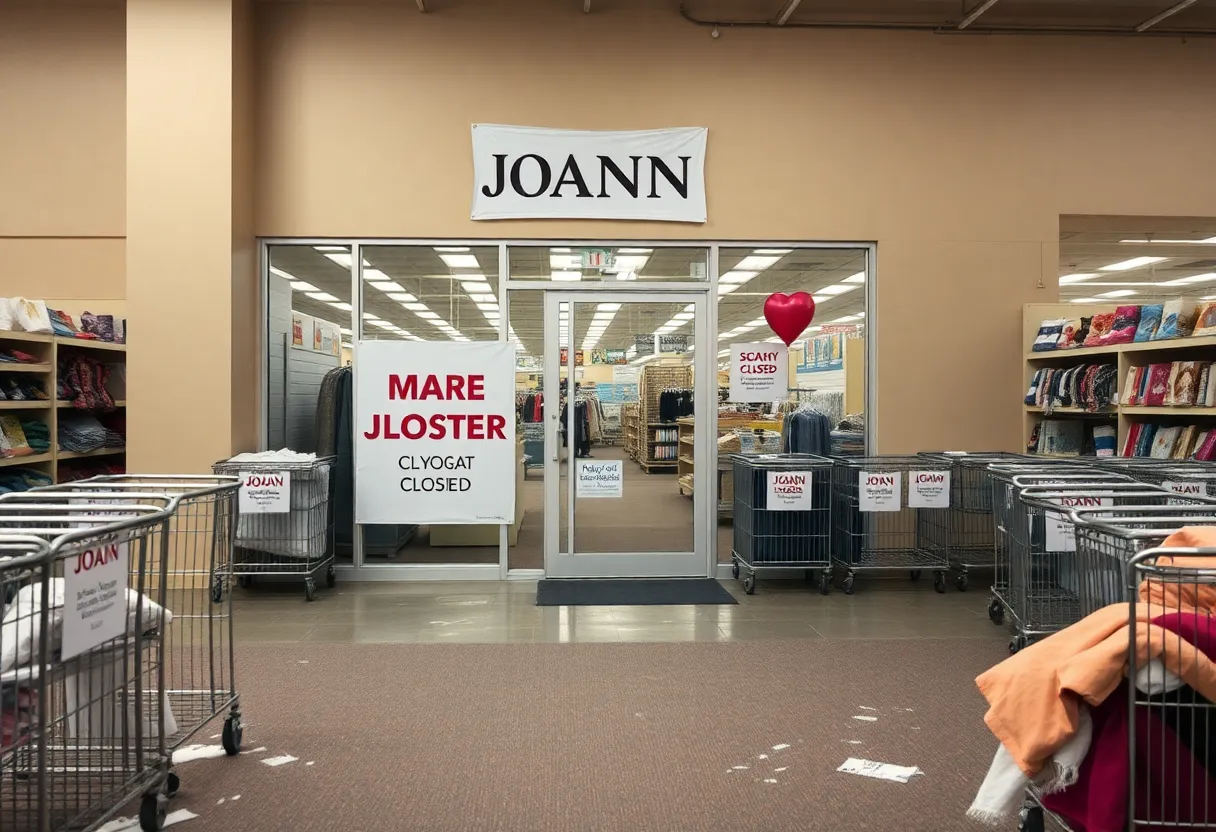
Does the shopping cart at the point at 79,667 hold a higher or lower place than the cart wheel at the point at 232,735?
higher

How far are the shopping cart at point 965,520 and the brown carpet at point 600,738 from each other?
1.61 m

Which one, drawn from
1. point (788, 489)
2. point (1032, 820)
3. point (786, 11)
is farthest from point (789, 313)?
point (1032, 820)

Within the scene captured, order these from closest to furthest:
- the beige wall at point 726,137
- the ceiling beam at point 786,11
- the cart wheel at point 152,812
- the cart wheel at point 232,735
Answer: the cart wheel at point 152,812
the cart wheel at point 232,735
the ceiling beam at point 786,11
the beige wall at point 726,137

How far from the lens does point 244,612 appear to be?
220 inches

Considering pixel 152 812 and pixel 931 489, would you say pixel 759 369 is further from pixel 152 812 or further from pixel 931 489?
pixel 152 812

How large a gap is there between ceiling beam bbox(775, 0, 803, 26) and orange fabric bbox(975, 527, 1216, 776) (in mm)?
5243

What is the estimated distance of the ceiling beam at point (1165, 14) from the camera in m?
6.10

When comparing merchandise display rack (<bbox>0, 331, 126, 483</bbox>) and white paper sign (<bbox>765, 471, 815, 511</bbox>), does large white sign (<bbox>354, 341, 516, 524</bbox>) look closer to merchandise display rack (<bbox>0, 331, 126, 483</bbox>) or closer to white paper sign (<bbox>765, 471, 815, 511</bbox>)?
white paper sign (<bbox>765, 471, 815, 511</bbox>)

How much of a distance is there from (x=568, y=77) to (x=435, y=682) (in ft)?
15.4

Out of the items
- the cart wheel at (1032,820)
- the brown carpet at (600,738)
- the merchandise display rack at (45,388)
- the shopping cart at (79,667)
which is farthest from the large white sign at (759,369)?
the merchandise display rack at (45,388)

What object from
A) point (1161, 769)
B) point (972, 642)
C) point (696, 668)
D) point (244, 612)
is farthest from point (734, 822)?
point (244, 612)

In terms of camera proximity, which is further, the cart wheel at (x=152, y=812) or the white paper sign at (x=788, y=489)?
the white paper sign at (x=788, y=489)

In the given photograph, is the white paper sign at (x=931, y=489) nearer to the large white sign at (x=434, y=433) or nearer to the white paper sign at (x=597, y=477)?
the white paper sign at (x=597, y=477)

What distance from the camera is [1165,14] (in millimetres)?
6254
